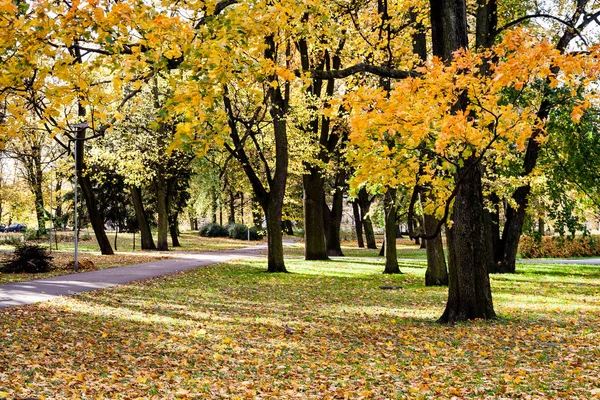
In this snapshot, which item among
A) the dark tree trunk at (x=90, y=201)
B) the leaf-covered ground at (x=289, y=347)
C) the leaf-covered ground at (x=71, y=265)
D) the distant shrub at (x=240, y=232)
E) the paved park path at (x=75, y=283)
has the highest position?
the dark tree trunk at (x=90, y=201)

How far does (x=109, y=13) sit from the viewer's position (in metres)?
6.00

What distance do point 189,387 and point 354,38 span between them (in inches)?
559

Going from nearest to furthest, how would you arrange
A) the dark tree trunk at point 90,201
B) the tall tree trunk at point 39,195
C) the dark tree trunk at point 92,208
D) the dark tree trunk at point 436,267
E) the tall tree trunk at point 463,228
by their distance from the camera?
the tall tree trunk at point 463,228
the dark tree trunk at point 436,267
the dark tree trunk at point 90,201
the dark tree trunk at point 92,208
the tall tree trunk at point 39,195

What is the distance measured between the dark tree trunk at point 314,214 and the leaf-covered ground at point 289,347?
1088 centimetres

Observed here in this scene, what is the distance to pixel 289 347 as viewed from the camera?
8688 mm

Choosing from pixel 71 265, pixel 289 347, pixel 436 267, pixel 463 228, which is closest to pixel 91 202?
pixel 71 265

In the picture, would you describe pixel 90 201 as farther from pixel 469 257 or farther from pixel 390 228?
pixel 469 257

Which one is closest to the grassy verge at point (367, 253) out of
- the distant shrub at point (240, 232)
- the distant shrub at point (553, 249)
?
the distant shrub at point (553, 249)

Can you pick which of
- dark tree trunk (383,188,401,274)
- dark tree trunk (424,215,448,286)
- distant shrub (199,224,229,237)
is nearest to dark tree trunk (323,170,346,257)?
dark tree trunk (383,188,401,274)

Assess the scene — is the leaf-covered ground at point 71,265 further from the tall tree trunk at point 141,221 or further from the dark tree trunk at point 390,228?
the dark tree trunk at point 390,228

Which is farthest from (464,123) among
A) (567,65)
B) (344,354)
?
(344,354)

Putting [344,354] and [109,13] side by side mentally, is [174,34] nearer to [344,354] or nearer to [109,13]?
[109,13]

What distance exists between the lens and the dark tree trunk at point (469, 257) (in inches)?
396

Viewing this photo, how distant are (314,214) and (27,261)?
1164 centimetres
